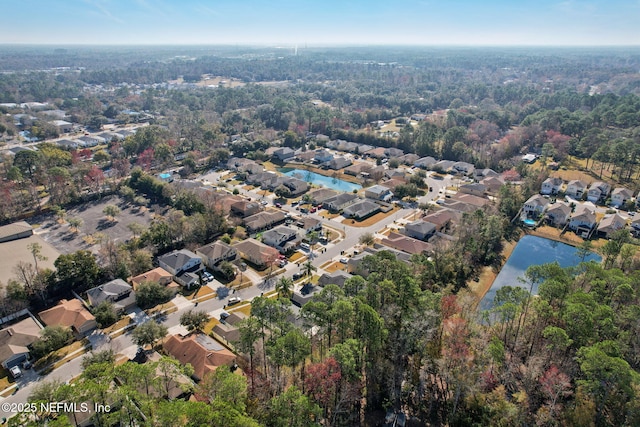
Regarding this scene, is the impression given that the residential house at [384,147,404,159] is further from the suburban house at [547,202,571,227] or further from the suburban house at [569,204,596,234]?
the suburban house at [569,204,596,234]

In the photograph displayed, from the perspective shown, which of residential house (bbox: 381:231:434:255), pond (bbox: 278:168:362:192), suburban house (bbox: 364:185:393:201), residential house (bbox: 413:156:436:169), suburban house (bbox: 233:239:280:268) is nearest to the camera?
suburban house (bbox: 233:239:280:268)

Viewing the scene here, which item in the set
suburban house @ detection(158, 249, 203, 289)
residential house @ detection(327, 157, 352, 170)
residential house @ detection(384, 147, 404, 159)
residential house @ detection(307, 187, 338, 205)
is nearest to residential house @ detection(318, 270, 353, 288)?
suburban house @ detection(158, 249, 203, 289)

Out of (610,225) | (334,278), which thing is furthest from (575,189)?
(334,278)

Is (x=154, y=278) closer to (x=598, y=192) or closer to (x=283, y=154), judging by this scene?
(x=283, y=154)

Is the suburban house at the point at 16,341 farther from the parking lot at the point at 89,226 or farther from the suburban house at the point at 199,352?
the parking lot at the point at 89,226

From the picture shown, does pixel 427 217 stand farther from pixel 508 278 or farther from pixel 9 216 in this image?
pixel 9 216

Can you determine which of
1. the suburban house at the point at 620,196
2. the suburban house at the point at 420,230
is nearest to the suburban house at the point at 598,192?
the suburban house at the point at 620,196

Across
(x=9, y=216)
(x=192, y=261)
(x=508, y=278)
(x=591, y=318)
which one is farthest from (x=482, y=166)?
(x=9, y=216)
